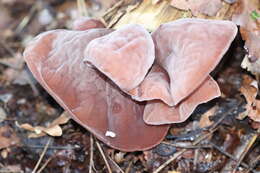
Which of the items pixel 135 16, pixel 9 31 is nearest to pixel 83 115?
pixel 135 16

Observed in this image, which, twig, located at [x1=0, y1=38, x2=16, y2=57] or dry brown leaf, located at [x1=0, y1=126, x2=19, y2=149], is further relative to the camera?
twig, located at [x1=0, y1=38, x2=16, y2=57]

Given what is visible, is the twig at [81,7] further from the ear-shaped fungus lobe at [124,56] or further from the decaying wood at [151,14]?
the ear-shaped fungus lobe at [124,56]

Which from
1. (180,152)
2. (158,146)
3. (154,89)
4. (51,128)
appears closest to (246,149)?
(180,152)

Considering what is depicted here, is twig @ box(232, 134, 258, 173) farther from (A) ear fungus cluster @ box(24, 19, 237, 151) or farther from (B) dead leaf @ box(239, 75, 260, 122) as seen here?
(A) ear fungus cluster @ box(24, 19, 237, 151)

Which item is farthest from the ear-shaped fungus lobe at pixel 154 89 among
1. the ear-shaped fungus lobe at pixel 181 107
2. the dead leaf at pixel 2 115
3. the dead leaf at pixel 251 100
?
the dead leaf at pixel 2 115

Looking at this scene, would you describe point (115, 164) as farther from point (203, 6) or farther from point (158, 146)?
point (203, 6)

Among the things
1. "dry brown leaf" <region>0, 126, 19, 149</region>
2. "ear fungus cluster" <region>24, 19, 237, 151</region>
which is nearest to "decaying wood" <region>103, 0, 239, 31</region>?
"ear fungus cluster" <region>24, 19, 237, 151</region>
